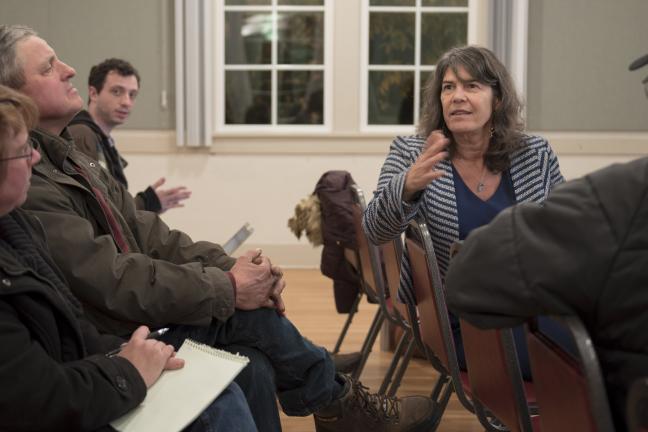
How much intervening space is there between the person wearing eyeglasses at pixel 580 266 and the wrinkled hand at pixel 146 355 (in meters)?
0.68

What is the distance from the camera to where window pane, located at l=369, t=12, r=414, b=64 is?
7.49 metres

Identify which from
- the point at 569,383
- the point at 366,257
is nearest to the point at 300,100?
the point at 366,257

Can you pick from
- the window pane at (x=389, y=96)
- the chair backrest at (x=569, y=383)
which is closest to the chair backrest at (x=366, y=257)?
the chair backrest at (x=569, y=383)

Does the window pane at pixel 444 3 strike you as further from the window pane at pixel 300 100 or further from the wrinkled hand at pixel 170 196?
the wrinkled hand at pixel 170 196

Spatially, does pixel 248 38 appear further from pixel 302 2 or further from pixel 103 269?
pixel 103 269

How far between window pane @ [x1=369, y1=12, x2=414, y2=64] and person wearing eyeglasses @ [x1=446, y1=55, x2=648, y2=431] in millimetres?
6321

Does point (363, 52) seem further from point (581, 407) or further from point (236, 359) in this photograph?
point (581, 407)

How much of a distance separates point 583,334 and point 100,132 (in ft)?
10.2

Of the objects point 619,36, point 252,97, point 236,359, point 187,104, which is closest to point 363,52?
point 252,97

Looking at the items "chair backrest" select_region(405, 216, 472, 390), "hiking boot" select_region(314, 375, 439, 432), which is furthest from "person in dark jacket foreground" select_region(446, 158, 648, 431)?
"hiking boot" select_region(314, 375, 439, 432)

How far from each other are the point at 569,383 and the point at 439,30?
21.2 ft

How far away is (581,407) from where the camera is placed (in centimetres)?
132

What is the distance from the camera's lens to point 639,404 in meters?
1.08

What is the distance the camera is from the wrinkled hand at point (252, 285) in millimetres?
2236
